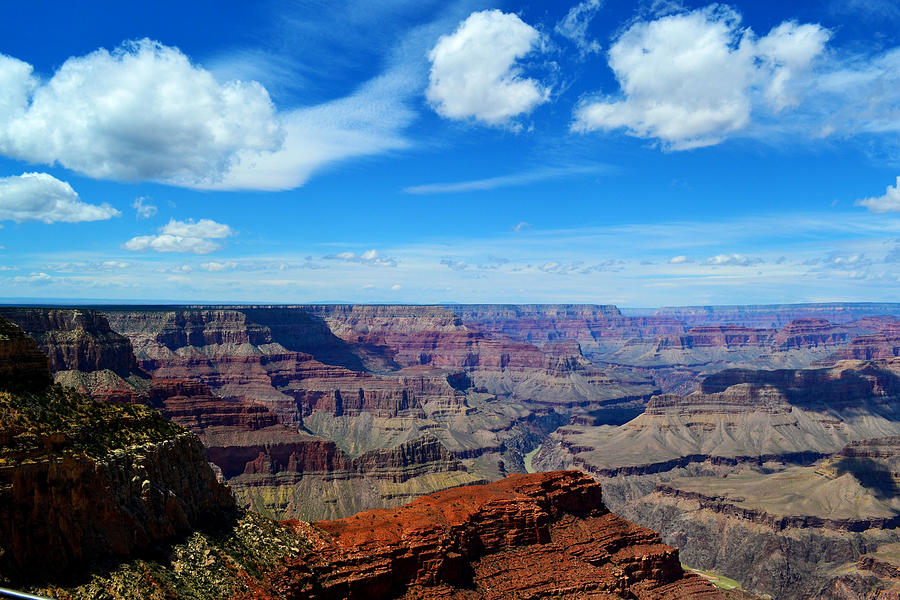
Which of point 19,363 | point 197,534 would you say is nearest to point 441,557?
point 197,534

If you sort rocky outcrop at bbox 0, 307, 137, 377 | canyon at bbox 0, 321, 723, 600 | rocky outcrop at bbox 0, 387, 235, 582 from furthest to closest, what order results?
rocky outcrop at bbox 0, 307, 137, 377, canyon at bbox 0, 321, 723, 600, rocky outcrop at bbox 0, 387, 235, 582

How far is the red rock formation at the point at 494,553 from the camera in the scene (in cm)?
5706

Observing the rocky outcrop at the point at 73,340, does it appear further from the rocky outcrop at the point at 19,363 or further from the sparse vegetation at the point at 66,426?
the rocky outcrop at the point at 19,363

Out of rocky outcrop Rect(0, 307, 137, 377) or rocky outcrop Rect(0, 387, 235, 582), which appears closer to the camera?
rocky outcrop Rect(0, 387, 235, 582)

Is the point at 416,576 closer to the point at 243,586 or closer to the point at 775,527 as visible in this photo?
the point at 243,586

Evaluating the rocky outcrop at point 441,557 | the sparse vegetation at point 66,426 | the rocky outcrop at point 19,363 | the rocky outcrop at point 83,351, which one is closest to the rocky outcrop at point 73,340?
the rocky outcrop at point 83,351

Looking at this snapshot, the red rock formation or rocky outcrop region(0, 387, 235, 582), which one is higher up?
rocky outcrop region(0, 387, 235, 582)

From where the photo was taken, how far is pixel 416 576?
6175 centimetres

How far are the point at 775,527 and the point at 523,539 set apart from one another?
417 ft

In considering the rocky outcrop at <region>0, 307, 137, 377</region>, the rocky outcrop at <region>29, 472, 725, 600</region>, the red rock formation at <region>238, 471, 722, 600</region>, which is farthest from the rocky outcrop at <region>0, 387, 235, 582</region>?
the rocky outcrop at <region>0, 307, 137, 377</region>

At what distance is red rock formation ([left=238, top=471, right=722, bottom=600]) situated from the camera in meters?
57.1

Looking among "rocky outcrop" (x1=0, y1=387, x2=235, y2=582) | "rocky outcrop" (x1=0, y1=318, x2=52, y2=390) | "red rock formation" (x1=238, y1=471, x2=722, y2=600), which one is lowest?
"red rock formation" (x1=238, y1=471, x2=722, y2=600)

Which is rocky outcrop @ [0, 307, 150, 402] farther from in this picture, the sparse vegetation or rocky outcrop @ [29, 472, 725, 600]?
the sparse vegetation

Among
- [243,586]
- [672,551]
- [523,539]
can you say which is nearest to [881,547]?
[672,551]
